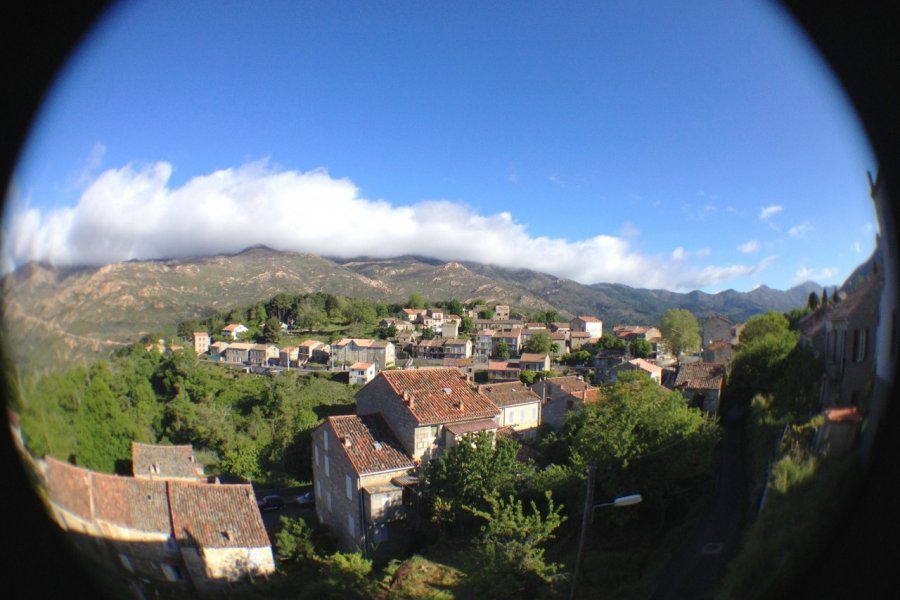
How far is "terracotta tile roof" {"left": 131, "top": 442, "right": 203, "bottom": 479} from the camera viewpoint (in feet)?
9.54

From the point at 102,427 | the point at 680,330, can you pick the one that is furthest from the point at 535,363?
the point at 102,427

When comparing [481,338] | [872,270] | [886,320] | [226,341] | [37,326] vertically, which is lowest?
[481,338]

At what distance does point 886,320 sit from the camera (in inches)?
66.9

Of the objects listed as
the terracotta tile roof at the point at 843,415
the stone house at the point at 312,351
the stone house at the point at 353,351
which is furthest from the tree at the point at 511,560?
the stone house at the point at 353,351

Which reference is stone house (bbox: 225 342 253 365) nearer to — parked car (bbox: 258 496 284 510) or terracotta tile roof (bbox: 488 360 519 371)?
parked car (bbox: 258 496 284 510)

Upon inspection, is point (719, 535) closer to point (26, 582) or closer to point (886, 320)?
point (886, 320)

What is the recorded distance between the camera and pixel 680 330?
13.7 ft

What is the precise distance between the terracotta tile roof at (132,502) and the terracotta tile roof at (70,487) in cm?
4

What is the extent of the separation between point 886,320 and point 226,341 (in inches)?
261

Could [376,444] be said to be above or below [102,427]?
below

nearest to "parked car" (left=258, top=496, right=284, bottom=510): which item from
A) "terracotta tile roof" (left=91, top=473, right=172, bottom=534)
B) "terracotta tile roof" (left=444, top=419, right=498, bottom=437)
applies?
"terracotta tile roof" (left=444, top=419, right=498, bottom=437)

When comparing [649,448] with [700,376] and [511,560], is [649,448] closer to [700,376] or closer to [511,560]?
[700,376]

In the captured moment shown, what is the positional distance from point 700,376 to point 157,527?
16.4 ft

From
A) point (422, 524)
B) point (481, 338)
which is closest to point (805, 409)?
point (422, 524)
